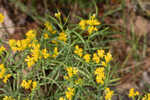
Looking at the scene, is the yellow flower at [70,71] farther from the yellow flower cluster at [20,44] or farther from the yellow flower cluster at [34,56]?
the yellow flower cluster at [20,44]

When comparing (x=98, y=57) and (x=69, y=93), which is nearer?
(x=69, y=93)

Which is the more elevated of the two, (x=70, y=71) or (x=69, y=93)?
(x=70, y=71)

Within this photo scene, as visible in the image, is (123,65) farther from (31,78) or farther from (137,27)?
(31,78)

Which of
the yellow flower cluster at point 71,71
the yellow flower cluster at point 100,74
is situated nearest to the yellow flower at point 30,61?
the yellow flower cluster at point 71,71

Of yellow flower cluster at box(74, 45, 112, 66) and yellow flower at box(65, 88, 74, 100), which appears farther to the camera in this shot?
yellow flower cluster at box(74, 45, 112, 66)

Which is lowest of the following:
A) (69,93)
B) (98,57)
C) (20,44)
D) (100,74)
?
(69,93)

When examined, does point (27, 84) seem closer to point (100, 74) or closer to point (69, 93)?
point (69, 93)

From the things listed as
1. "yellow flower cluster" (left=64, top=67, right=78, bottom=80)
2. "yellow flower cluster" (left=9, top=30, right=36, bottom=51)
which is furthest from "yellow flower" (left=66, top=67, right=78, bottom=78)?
"yellow flower cluster" (left=9, top=30, right=36, bottom=51)

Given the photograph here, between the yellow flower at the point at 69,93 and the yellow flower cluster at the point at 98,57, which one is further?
the yellow flower cluster at the point at 98,57

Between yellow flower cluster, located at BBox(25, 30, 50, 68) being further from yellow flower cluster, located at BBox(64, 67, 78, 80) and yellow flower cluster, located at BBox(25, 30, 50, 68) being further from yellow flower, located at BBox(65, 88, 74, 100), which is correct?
yellow flower, located at BBox(65, 88, 74, 100)

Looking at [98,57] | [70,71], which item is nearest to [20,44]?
[70,71]

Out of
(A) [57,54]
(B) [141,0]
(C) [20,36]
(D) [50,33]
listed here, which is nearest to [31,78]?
(A) [57,54]
